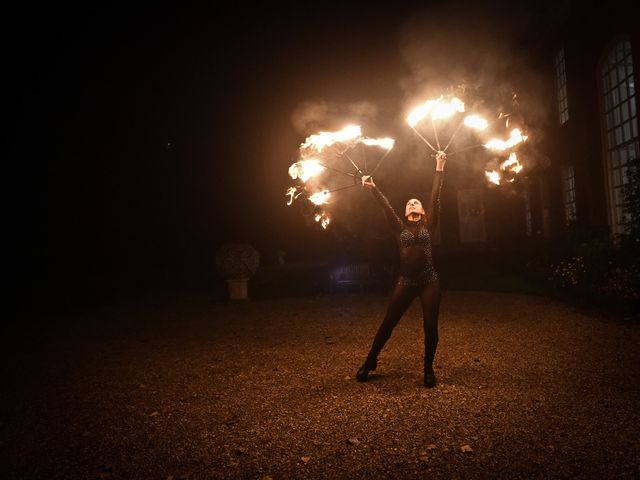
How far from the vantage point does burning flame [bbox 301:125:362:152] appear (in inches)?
250

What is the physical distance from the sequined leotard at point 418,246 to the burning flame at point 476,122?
4.36 feet

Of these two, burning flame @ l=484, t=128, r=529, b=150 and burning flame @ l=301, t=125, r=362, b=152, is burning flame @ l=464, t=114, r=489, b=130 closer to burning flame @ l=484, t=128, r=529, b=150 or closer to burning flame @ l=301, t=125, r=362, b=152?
burning flame @ l=484, t=128, r=529, b=150

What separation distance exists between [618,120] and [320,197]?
35.4ft

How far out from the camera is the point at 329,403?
485 cm

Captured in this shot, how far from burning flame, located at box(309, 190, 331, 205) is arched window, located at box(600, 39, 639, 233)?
9474 millimetres

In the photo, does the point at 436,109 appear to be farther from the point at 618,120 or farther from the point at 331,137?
the point at 618,120

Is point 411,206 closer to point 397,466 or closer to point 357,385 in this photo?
point 357,385

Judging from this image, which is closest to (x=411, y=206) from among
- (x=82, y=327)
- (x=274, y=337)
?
(x=274, y=337)

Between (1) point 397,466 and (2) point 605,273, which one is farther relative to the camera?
(2) point 605,273

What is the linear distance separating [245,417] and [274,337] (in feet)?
11.7

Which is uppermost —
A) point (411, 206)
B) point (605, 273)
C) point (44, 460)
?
point (411, 206)

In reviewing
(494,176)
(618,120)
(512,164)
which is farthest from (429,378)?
(618,120)

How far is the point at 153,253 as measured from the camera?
67.7ft

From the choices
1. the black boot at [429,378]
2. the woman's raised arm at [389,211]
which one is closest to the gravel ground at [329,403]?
the black boot at [429,378]
